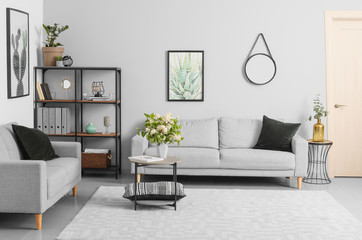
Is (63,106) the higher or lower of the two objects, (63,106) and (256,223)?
the higher

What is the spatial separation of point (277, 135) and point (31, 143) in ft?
9.48

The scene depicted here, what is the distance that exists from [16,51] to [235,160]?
2.80 meters

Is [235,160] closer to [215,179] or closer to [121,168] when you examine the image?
[215,179]

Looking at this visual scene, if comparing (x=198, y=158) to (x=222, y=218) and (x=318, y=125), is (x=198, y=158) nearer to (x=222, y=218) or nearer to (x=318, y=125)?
(x=222, y=218)

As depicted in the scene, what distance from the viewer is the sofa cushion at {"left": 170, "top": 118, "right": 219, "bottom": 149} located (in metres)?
6.38

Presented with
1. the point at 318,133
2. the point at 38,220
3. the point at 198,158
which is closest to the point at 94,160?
the point at 198,158

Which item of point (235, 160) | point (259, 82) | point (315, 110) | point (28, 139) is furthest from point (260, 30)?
point (28, 139)

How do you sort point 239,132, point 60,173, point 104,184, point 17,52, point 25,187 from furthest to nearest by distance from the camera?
point 239,132
point 104,184
point 17,52
point 60,173
point 25,187

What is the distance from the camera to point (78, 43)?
6.76m

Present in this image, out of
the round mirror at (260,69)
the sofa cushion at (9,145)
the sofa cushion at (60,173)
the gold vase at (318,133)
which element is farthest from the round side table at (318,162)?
the sofa cushion at (9,145)

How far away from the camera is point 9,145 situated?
4758mm

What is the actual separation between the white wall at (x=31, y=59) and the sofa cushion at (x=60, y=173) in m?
0.81

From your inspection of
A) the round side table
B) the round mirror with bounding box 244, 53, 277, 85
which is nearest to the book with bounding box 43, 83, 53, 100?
the round mirror with bounding box 244, 53, 277, 85

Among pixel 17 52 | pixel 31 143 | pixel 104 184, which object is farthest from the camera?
pixel 104 184
